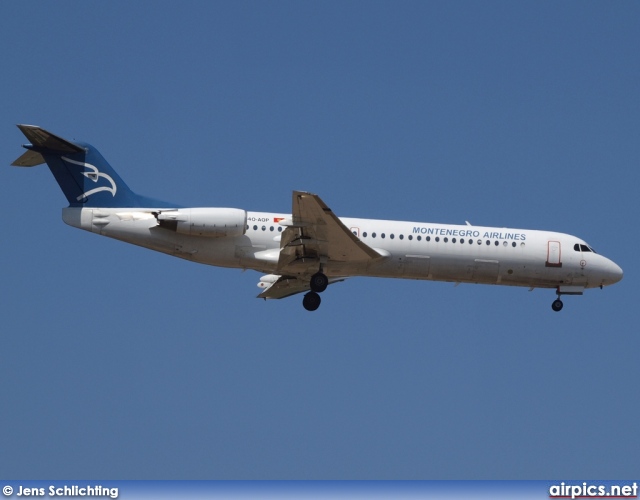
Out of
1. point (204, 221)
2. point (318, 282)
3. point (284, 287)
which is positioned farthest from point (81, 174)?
point (318, 282)

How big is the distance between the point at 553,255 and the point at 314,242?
25.4ft

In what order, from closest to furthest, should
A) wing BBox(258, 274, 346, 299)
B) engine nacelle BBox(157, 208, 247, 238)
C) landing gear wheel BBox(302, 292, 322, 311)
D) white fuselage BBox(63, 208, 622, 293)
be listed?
engine nacelle BBox(157, 208, 247, 238), white fuselage BBox(63, 208, 622, 293), landing gear wheel BBox(302, 292, 322, 311), wing BBox(258, 274, 346, 299)

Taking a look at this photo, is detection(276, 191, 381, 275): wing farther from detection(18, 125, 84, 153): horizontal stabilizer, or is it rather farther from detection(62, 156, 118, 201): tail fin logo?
detection(18, 125, 84, 153): horizontal stabilizer

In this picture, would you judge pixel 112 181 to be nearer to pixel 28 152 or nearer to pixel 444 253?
pixel 28 152

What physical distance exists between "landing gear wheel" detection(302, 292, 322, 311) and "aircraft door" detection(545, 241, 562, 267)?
23.2 ft

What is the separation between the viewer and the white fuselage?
3017 centimetres

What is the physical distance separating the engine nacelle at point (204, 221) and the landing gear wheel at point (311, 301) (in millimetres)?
3013

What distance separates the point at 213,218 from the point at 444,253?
272 inches

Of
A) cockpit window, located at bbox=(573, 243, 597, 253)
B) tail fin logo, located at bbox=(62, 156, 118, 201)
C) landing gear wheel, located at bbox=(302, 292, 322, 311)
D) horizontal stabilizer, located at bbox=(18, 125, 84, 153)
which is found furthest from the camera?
cockpit window, located at bbox=(573, 243, 597, 253)

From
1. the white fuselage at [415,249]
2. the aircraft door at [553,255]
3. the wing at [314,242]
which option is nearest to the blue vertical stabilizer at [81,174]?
the white fuselage at [415,249]

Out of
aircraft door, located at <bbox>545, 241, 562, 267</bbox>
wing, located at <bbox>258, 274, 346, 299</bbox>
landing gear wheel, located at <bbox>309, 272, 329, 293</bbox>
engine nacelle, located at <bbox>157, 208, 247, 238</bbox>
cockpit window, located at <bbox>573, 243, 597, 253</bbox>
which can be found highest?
cockpit window, located at <bbox>573, 243, 597, 253</bbox>

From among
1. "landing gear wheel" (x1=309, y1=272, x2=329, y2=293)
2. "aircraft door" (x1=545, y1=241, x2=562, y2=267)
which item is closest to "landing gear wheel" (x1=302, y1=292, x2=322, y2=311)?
"landing gear wheel" (x1=309, y1=272, x2=329, y2=293)

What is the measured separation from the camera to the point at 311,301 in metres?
31.2

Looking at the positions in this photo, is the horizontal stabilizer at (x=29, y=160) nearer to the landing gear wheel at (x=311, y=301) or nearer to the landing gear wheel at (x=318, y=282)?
the landing gear wheel at (x=318, y=282)
